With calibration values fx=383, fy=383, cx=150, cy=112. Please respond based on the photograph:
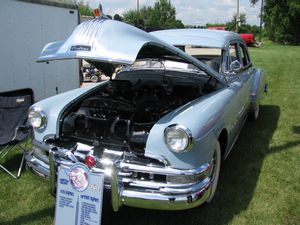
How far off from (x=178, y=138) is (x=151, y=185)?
0.42 meters

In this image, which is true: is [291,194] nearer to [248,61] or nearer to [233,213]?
[233,213]

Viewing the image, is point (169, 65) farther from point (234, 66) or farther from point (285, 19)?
point (285, 19)

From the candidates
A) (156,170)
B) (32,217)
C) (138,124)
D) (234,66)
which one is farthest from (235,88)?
(32,217)

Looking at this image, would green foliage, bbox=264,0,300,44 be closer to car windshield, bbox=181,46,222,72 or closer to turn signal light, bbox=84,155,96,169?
car windshield, bbox=181,46,222,72

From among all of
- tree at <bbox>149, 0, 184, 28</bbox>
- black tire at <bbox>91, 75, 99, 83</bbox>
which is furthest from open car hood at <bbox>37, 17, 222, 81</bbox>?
tree at <bbox>149, 0, 184, 28</bbox>

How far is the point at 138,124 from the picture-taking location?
11.0 feet

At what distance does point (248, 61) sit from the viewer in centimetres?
609

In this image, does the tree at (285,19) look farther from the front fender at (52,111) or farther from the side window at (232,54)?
the front fender at (52,111)

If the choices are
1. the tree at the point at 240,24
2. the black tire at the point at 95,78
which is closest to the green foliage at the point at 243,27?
the tree at the point at 240,24

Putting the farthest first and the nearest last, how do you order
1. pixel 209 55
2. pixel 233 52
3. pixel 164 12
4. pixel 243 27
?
pixel 164 12 < pixel 243 27 < pixel 233 52 < pixel 209 55

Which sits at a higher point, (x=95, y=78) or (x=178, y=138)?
(x=178, y=138)

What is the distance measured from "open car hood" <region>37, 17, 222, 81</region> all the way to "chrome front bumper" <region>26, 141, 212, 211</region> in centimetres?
83

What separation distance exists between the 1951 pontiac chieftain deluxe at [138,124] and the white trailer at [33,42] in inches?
118

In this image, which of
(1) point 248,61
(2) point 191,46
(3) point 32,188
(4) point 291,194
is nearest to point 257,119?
(1) point 248,61
